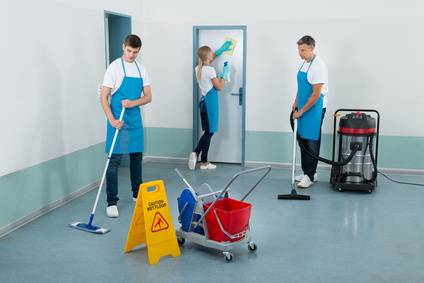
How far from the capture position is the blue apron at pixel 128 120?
417 centimetres

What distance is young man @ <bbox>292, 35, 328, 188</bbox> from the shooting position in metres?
4.84

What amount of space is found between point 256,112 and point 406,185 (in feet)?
6.24

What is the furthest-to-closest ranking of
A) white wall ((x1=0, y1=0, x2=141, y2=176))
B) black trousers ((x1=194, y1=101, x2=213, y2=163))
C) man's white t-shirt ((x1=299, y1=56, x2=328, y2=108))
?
1. black trousers ((x1=194, y1=101, x2=213, y2=163))
2. man's white t-shirt ((x1=299, y1=56, x2=328, y2=108))
3. white wall ((x1=0, y1=0, x2=141, y2=176))

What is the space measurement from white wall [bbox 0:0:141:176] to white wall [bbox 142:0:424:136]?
3.61 ft

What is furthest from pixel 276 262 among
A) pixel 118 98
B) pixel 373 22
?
pixel 373 22

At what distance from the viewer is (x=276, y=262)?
11.1 ft

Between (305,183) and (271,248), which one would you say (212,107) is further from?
(271,248)

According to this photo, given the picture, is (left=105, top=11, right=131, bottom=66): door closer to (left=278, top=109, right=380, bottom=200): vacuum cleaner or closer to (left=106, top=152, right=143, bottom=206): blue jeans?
(left=106, top=152, right=143, bottom=206): blue jeans

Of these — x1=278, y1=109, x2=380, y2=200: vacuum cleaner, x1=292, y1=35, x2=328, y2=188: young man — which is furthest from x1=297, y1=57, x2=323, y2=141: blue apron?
x1=278, y1=109, x2=380, y2=200: vacuum cleaner

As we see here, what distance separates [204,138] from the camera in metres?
6.06

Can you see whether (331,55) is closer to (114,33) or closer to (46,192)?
(114,33)

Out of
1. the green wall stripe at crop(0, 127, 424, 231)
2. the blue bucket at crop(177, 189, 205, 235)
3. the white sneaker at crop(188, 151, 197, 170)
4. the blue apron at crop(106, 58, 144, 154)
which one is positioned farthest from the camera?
the white sneaker at crop(188, 151, 197, 170)

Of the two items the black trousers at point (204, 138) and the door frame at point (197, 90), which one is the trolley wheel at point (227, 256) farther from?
the door frame at point (197, 90)

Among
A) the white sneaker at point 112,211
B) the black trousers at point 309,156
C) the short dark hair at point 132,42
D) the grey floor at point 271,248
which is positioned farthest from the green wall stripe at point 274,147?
the short dark hair at point 132,42
